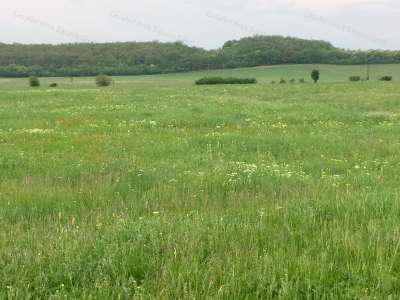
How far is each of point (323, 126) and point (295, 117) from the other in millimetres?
3237

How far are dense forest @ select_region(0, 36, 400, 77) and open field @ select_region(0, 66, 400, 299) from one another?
348 feet

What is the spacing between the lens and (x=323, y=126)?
17.6m

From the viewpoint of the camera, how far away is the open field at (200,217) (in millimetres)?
4027

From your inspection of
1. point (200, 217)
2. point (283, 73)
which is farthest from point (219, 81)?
point (200, 217)

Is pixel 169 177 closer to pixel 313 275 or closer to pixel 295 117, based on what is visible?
pixel 313 275

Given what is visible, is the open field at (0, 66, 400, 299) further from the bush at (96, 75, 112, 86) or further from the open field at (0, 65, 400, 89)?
the open field at (0, 65, 400, 89)

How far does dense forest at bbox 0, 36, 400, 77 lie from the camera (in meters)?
118

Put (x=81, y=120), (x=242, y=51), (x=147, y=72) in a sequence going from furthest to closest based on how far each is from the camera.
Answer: (x=242, y=51) → (x=147, y=72) → (x=81, y=120)

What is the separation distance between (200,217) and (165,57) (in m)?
120

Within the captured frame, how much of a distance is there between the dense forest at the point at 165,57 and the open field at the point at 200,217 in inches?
4178

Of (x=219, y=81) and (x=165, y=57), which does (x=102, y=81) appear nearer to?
(x=219, y=81)

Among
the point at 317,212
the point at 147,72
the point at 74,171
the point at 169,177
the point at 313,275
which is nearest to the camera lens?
the point at 313,275

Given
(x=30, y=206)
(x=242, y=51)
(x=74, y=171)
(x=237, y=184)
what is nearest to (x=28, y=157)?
(x=74, y=171)

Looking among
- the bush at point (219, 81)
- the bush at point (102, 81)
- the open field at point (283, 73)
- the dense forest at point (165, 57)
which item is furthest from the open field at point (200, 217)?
the dense forest at point (165, 57)
